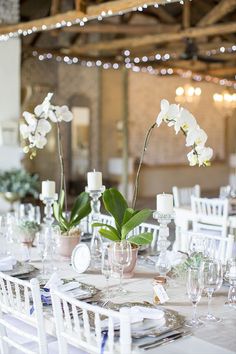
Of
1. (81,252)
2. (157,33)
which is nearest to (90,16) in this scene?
(157,33)

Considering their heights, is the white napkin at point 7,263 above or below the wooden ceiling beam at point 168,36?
below

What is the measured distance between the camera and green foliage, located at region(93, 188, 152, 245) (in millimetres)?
3198

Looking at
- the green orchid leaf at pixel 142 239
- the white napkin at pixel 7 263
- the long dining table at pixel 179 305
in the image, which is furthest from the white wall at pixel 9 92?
the green orchid leaf at pixel 142 239

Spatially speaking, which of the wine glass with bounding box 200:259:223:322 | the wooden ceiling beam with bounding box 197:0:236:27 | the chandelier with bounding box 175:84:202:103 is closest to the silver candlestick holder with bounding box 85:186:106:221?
the wine glass with bounding box 200:259:223:322

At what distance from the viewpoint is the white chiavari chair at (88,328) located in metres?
2.00

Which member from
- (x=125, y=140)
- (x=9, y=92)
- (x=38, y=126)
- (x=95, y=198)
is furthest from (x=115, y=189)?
(x=125, y=140)

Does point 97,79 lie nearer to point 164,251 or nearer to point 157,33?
point 157,33

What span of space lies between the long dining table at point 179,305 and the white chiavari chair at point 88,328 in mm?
115

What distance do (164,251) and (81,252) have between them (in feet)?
1.71

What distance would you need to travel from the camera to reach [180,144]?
1442 centimetres

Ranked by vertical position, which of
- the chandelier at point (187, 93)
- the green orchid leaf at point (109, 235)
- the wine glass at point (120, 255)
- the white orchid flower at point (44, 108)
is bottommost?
the wine glass at point (120, 255)

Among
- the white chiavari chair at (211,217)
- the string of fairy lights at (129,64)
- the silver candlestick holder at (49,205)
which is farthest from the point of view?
the string of fairy lights at (129,64)

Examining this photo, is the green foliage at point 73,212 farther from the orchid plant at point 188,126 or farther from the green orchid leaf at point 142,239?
the orchid plant at point 188,126

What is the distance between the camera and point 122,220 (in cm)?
333
